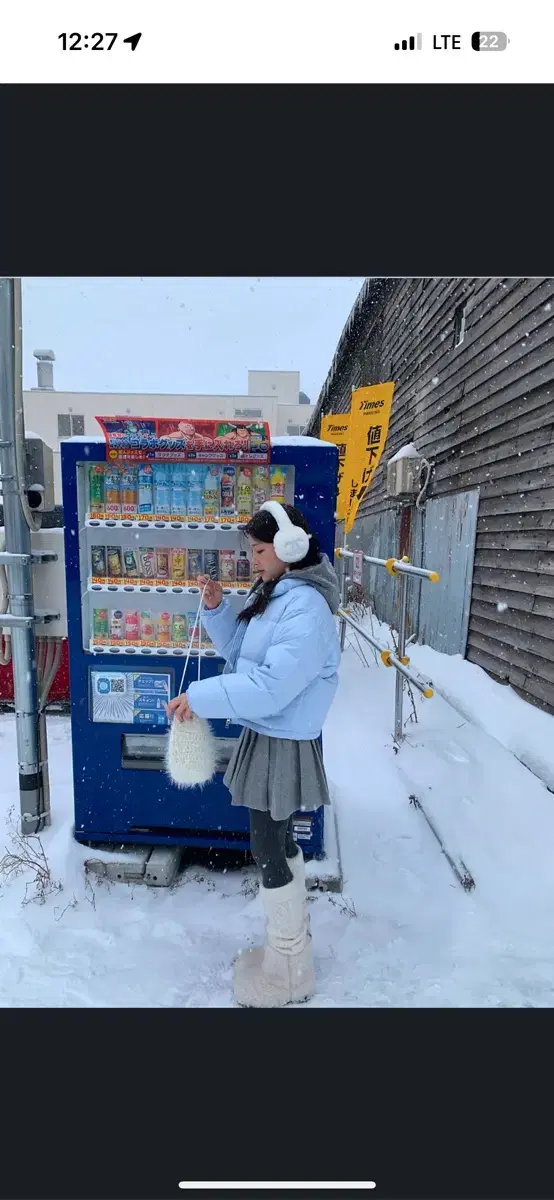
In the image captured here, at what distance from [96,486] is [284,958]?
224cm

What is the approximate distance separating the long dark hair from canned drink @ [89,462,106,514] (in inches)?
41.8

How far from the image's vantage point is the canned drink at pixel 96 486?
9.23ft

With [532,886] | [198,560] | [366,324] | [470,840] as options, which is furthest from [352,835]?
[366,324]

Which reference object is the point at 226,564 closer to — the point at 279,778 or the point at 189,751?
the point at 189,751

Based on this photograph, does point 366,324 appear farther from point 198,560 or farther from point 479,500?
point 198,560

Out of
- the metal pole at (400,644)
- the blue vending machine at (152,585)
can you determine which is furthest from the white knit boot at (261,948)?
the metal pole at (400,644)

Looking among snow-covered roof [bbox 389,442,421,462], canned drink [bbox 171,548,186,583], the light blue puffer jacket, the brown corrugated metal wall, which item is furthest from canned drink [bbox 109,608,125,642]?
snow-covered roof [bbox 389,442,421,462]

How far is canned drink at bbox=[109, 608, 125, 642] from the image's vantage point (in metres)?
2.90

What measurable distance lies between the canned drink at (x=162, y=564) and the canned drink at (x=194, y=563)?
0.37 feet

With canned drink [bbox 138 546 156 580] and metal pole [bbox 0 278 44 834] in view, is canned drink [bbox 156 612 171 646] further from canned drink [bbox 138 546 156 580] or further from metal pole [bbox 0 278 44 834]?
metal pole [bbox 0 278 44 834]

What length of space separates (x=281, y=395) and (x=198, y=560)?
55.3 ft

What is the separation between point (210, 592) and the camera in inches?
94.9
